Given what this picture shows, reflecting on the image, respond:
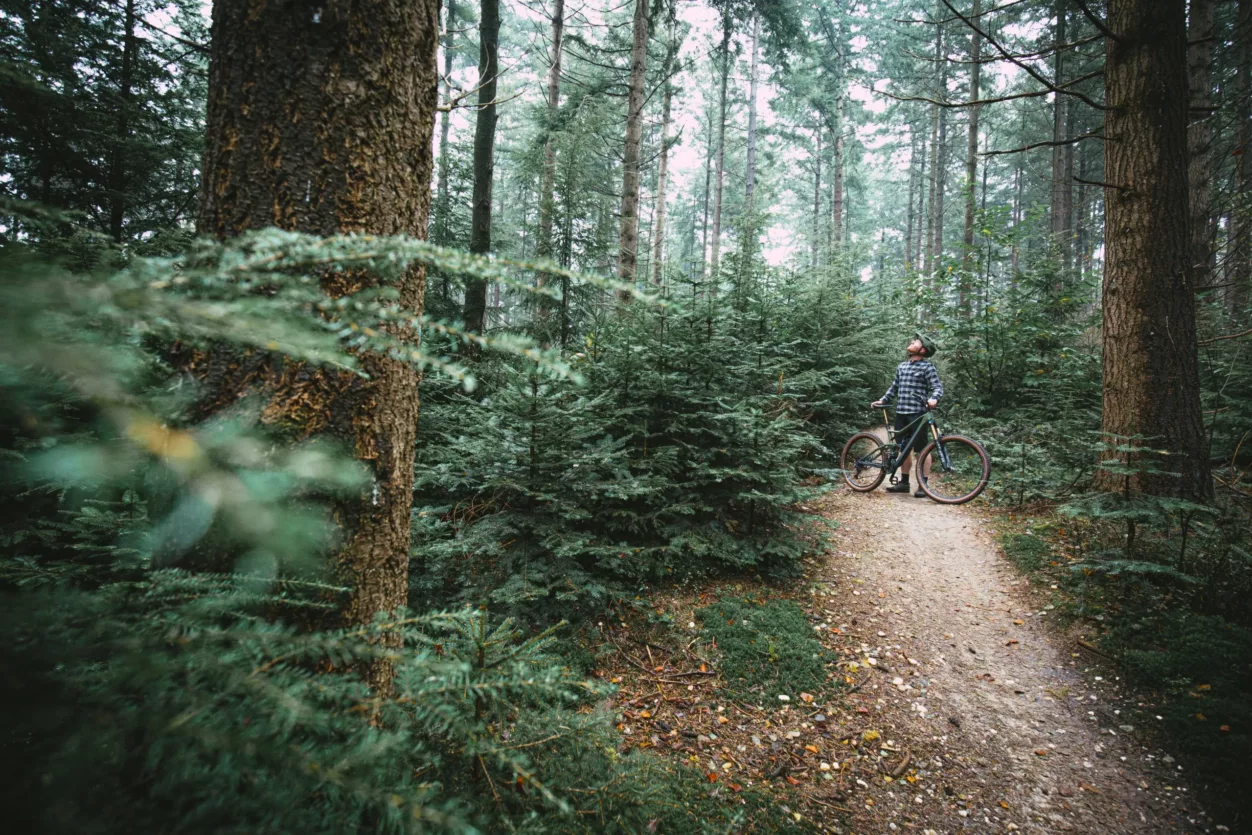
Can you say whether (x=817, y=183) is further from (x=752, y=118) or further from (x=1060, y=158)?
(x=1060, y=158)

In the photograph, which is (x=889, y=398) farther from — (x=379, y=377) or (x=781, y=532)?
(x=379, y=377)

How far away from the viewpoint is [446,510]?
3879 mm

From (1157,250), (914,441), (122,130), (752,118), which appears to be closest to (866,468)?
(914,441)

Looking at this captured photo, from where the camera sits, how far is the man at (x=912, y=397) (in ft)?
24.0

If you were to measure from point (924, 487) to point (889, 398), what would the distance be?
148cm

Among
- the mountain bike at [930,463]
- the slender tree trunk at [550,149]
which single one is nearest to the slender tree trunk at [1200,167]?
the mountain bike at [930,463]

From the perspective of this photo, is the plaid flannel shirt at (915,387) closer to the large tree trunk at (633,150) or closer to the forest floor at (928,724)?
the forest floor at (928,724)

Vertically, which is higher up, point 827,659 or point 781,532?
point 781,532

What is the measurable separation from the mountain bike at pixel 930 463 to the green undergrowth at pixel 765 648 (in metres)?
3.98

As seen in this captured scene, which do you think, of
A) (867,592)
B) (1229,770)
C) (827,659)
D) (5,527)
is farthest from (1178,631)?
(5,527)

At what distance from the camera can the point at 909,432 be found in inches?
292

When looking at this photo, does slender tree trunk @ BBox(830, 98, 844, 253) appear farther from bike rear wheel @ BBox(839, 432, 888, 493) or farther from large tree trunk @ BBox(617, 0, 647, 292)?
bike rear wheel @ BBox(839, 432, 888, 493)

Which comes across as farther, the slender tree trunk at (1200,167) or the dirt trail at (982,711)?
the slender tree trunk at (1200,167)

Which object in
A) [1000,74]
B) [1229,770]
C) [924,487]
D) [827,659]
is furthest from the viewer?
[1000,74]
